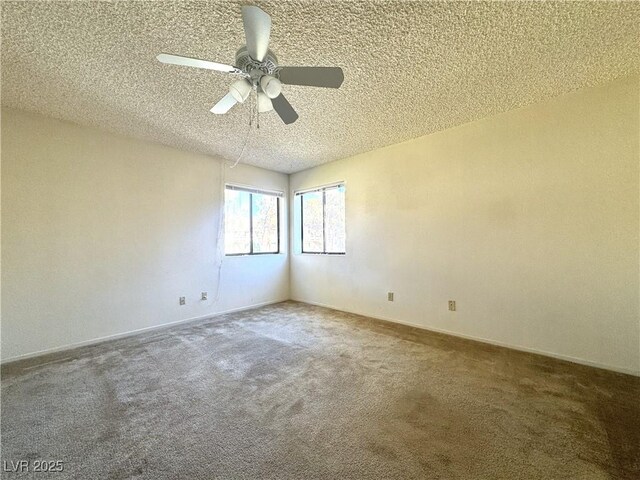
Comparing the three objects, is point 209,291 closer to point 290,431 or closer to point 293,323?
point 293,323

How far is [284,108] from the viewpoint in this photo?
1.94 meters

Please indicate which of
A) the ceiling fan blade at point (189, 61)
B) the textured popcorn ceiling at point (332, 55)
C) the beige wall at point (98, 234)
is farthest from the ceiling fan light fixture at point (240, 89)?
the beige wall at point (98, 234)

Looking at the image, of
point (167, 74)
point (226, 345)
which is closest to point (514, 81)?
point (167, 74)

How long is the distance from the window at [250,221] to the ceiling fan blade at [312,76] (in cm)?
286

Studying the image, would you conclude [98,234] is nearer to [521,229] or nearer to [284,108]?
[284,108]

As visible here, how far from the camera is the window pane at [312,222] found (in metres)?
4.71

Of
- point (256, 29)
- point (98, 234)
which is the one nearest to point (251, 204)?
point (98, 234)

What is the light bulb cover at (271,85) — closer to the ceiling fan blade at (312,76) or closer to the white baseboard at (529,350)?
the ceiling fan blade at (312,76)

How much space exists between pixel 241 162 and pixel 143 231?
6.01 ft

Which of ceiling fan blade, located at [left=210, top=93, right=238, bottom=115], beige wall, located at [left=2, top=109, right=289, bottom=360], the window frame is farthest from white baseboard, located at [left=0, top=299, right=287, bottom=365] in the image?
ceiling fan blade, located at [left=210, top=93, right=238, bottom=115]

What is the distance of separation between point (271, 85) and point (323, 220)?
309 centimetres

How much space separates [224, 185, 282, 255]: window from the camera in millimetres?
4258

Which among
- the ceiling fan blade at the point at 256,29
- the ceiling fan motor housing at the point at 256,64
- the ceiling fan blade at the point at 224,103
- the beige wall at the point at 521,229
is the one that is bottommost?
the beige wall at the point at 521,229

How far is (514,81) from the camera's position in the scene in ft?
7.27
